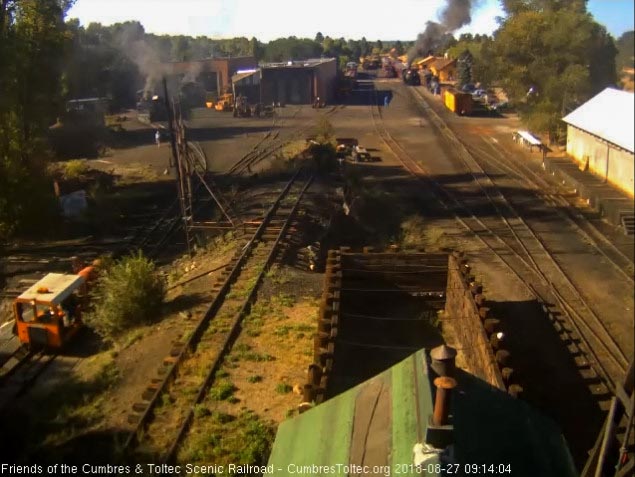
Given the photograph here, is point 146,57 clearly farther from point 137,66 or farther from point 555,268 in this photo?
point 555,268

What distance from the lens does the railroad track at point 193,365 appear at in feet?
24.4

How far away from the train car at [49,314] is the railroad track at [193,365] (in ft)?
7.63

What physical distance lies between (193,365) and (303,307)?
278cm

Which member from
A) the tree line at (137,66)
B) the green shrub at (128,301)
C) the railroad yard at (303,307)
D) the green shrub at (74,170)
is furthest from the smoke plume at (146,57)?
the green shrub at (128,301)

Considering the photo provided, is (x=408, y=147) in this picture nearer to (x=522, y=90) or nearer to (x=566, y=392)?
(x=522, y=90)

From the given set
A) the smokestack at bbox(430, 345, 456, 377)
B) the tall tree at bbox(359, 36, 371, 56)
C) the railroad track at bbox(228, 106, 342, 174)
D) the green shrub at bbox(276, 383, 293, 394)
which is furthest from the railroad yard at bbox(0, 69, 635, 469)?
the tall tree at bbox(359, 36, 371, 56)

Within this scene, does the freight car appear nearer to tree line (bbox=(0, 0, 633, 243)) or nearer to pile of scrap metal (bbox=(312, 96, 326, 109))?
pile of scrap metal (bbox=(312, 96, 326, 109))

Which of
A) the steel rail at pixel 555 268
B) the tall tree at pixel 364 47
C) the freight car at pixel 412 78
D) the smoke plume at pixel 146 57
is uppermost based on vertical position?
the tall tree at pixel 364 47

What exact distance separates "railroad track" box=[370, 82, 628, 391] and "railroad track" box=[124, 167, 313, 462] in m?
5.73

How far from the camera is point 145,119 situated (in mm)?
43781

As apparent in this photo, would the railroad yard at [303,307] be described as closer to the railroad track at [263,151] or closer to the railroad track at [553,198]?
the railroad track at [553,198]

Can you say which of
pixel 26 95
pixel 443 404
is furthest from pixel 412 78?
pixel 443 404

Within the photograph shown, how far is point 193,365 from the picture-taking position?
9.18 m

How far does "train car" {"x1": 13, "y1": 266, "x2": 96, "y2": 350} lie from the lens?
1059 centimetres
